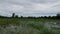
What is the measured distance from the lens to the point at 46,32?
12758 mm

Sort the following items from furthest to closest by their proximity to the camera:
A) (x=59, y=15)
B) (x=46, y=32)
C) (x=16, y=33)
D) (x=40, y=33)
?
(x=59, y=15), (x=46, y=32), (x=40, y=33), (x=16, y=33)

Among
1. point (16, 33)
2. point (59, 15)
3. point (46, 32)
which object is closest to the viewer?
point (16, 33)

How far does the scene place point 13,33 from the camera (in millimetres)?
11469

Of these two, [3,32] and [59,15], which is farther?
[59,15]

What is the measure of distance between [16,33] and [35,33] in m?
1.10

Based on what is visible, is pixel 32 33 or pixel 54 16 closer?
pixel 32 33

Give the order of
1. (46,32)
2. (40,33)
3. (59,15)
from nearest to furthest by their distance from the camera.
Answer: (40,33) < (46,32) < (59,15)

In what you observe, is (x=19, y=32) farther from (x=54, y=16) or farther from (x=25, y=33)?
(x=54, y=16)

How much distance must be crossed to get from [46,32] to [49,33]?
0.33m

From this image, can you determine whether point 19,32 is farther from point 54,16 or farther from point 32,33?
point 54,16

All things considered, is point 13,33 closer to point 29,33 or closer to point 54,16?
point 29,33

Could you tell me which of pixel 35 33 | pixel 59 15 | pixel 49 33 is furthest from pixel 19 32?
pixel 59 15

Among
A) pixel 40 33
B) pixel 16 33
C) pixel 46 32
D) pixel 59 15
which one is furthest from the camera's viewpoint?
pixel 59 15

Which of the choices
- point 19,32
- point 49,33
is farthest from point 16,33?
point 49,33
